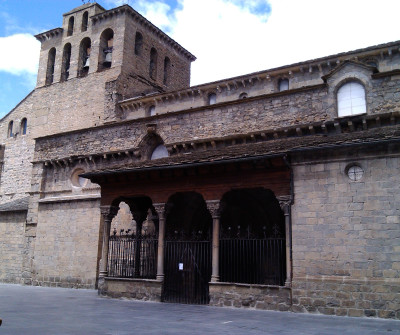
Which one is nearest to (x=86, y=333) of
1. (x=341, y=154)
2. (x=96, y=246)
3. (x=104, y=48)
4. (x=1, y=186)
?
(x=341, y=154)

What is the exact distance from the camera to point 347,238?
393 inches

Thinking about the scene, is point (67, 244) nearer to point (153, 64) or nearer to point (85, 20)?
point (153, 64)

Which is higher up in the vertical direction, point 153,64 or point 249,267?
point 153,64

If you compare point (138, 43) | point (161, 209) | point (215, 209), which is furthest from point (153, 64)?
point (215, 209)

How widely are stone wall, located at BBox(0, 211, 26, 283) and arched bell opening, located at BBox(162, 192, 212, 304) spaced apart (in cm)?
975

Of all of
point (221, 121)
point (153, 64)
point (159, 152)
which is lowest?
point (159, 152)

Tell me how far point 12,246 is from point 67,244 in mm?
4762

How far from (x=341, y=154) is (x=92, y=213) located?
1193 centimetres

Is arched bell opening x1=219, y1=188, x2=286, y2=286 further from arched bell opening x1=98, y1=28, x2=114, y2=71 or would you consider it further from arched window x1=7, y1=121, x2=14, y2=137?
arched window x1=7, y1=121, x2=14, y2=137

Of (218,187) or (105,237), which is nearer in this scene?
(218,187)

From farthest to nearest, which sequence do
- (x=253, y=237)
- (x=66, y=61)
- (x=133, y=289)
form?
(x=66, y=61), (x=253, y=237), (x=133, y=289)

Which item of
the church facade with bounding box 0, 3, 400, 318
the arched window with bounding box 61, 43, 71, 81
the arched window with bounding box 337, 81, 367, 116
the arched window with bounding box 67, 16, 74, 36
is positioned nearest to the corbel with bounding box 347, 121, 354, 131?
the church facade with bounding box 0, 3, 400, 318

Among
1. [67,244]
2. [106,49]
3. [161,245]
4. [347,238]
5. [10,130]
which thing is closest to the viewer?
[347,238]

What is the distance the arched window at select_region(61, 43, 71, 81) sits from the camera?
97.9 ft
